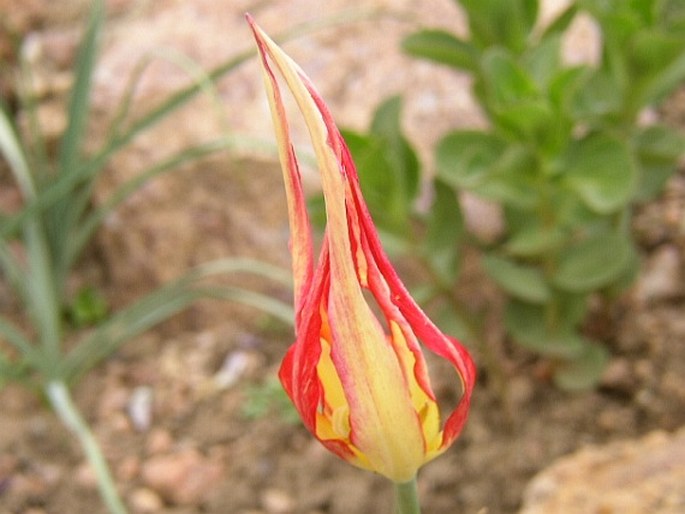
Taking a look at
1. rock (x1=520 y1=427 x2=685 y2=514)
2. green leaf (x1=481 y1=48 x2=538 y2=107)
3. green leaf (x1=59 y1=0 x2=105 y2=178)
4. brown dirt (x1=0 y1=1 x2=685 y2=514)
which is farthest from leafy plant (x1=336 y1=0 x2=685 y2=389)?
green leaf (x1=59 y1=0 x2=105 y2=178)

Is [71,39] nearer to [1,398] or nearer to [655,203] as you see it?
[1,398]

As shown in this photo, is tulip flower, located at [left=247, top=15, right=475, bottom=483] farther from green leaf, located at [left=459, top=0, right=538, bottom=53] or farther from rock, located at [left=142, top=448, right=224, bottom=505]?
rock, located at [left=142, top=448, right=224, bottom=505]

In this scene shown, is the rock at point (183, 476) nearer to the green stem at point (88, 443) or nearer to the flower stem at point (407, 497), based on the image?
the green stem at point (88, 443)

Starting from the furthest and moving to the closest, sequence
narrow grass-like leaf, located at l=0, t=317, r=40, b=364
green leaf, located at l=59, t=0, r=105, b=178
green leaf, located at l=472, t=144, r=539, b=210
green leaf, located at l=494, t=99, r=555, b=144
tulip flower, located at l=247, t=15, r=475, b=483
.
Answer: green leaf, located at l=59, t=0, r=105, b=178, narrow grass-like leaf, located at l=0, t=317, r=40, b=364, green leaf, located at l=472, t=144, r=539, b=210, green leaf, located at l=494, t=99, r=555, b=144, tulip flower, located at l=247, t=15, r=475, b=483

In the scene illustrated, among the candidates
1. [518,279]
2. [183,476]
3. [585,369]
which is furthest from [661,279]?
[183,476]

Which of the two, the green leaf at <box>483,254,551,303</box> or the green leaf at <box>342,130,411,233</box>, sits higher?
the green leaf at <box>342,130,411,233</box>

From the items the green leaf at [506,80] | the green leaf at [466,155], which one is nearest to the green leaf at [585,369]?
the green leaf at [466,155]

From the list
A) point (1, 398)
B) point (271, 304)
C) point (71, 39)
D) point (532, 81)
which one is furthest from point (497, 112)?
point (71, 39)
